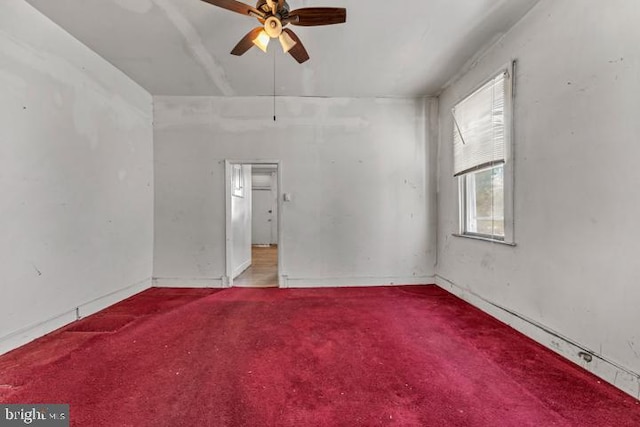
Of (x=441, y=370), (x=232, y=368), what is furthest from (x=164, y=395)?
(x=441, y=370)

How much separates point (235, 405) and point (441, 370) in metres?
1.35

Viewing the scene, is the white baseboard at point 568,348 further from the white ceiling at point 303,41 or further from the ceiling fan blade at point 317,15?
the ceiling fan blade at point 317,15

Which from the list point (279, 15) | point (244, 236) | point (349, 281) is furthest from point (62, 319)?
point (279, 15)

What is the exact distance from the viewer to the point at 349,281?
3.82 meters

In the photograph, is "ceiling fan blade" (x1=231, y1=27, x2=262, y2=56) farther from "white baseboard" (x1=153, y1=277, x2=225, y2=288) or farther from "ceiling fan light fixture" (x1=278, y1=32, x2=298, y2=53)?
"white baseboard" (x1=153, y1=277, x2=225, y2=288)

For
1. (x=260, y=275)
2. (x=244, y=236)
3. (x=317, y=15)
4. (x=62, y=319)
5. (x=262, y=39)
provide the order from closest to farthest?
(x=317, y=15), (x=262, y=39), (x=62, y=319), (x=260, y=275), (x=244, y=236)

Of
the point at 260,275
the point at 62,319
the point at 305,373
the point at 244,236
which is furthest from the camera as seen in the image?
the point at 244,236

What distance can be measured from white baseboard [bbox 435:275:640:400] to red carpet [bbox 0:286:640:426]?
7 cm

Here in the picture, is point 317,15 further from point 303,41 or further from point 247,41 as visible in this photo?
point 303,41

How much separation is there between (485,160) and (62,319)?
14.7ft

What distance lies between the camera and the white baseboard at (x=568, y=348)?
1.55m

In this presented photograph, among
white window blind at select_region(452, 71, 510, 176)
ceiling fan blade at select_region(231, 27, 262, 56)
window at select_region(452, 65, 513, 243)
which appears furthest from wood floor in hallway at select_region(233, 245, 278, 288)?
white window blind at select_region(452, 71, 510, 176)

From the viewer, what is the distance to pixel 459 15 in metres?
2.23

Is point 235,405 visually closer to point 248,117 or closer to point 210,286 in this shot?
point 210,286
